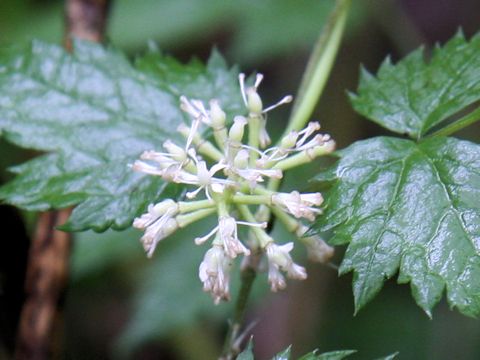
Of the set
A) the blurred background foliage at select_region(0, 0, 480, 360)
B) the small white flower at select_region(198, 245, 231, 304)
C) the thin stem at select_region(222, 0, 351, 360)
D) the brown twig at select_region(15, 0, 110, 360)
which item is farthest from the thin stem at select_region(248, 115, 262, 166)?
the blurred background foliage at select_region(0, 0, 480, 360)

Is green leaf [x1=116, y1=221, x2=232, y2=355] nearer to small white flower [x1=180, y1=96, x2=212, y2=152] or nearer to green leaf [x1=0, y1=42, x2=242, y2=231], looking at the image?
green leaf [x1=0, y1=42, x2=242, y2=231]

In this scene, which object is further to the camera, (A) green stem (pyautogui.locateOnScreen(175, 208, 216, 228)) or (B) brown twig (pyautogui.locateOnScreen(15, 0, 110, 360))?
(B) brown twig (pyautogui.locateOnScreen(15, 0, 110, 360))

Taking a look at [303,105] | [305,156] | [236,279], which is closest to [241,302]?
[305,156]

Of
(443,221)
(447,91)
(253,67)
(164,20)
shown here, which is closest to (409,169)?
(443,221)

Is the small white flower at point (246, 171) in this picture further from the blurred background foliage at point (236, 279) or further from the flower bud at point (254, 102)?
the blurred background foliage at point (236, 279)

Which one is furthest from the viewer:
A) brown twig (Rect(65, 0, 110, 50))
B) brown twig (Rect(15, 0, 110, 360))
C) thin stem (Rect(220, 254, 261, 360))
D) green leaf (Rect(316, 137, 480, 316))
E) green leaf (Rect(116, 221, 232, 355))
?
green leaf (Rect(116, 221, 232, 355))

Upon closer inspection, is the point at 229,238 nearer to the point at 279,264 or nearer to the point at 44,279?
the point at 279,264

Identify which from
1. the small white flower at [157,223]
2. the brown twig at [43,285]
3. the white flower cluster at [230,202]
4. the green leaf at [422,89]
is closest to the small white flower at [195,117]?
the white flower cluster at [230,202]
